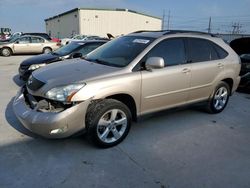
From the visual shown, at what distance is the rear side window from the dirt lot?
1.23m

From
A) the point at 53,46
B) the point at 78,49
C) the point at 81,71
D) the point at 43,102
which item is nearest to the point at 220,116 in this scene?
the point at 81,71

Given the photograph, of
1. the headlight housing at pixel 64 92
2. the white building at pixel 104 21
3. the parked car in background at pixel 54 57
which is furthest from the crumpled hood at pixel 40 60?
the white building at pixel 104 21

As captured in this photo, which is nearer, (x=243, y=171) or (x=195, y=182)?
(x=195, y=182)

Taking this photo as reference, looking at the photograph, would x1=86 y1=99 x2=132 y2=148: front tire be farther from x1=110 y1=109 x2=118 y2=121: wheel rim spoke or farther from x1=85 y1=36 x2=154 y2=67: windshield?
x1=85 y1=36 x2=154 y2=67: windshield

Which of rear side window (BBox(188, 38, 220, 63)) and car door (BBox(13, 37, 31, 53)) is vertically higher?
rear side window (BBox(188, 38, 220, 63))

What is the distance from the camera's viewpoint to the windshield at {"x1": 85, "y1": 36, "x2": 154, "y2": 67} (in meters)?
3.97

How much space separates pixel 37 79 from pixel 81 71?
653mm

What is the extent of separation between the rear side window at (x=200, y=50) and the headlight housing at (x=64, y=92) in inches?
86.9

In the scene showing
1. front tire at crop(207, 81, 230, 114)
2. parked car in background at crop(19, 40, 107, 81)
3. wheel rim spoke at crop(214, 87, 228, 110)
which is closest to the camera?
front tire at crop(207, 81, 230, 114)

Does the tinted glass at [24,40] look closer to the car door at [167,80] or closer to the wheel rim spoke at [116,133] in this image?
the car door at [167,80]

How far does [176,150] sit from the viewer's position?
369cm

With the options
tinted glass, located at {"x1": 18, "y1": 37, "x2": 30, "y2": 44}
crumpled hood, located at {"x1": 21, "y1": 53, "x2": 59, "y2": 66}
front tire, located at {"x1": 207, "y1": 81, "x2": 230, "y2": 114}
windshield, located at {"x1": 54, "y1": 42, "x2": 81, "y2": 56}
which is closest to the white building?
tinted glass, located at {"x1": 18, "y1": 37, "x2": 30, "y2": 44}

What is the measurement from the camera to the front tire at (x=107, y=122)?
3396mm

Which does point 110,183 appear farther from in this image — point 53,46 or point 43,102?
point 53,46
